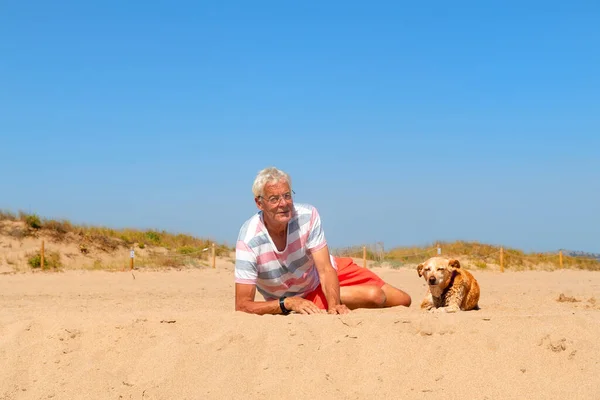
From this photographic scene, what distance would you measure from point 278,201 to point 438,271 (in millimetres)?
1930

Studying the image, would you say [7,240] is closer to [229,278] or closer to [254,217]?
[229,278]

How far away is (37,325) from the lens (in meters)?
5.11

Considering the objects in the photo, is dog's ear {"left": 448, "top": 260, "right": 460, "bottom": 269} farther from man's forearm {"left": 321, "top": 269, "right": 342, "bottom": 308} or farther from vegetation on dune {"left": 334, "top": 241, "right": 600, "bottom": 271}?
vegetation on dune {"left": 334, "top": 241, "right": 600, "bottom": 271}

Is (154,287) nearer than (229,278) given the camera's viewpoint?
Yes

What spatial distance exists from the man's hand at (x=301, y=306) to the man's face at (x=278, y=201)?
25.6 inches

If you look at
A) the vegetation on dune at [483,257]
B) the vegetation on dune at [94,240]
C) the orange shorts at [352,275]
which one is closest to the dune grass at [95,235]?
the vegetation on dune at [94,240]

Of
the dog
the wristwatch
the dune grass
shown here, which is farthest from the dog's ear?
the dune grass

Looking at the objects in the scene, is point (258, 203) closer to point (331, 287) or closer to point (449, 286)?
point (331, 287)

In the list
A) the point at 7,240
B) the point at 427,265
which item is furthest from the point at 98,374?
the point at 7,240

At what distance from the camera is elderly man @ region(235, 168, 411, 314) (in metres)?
5.05

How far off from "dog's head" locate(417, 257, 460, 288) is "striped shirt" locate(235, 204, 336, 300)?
1270 millimetres

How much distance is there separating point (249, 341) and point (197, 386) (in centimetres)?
50

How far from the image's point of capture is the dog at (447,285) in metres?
6.16

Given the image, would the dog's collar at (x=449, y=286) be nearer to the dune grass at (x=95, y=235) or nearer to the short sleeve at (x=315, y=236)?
the short sleeve at (x=315, y=236)
